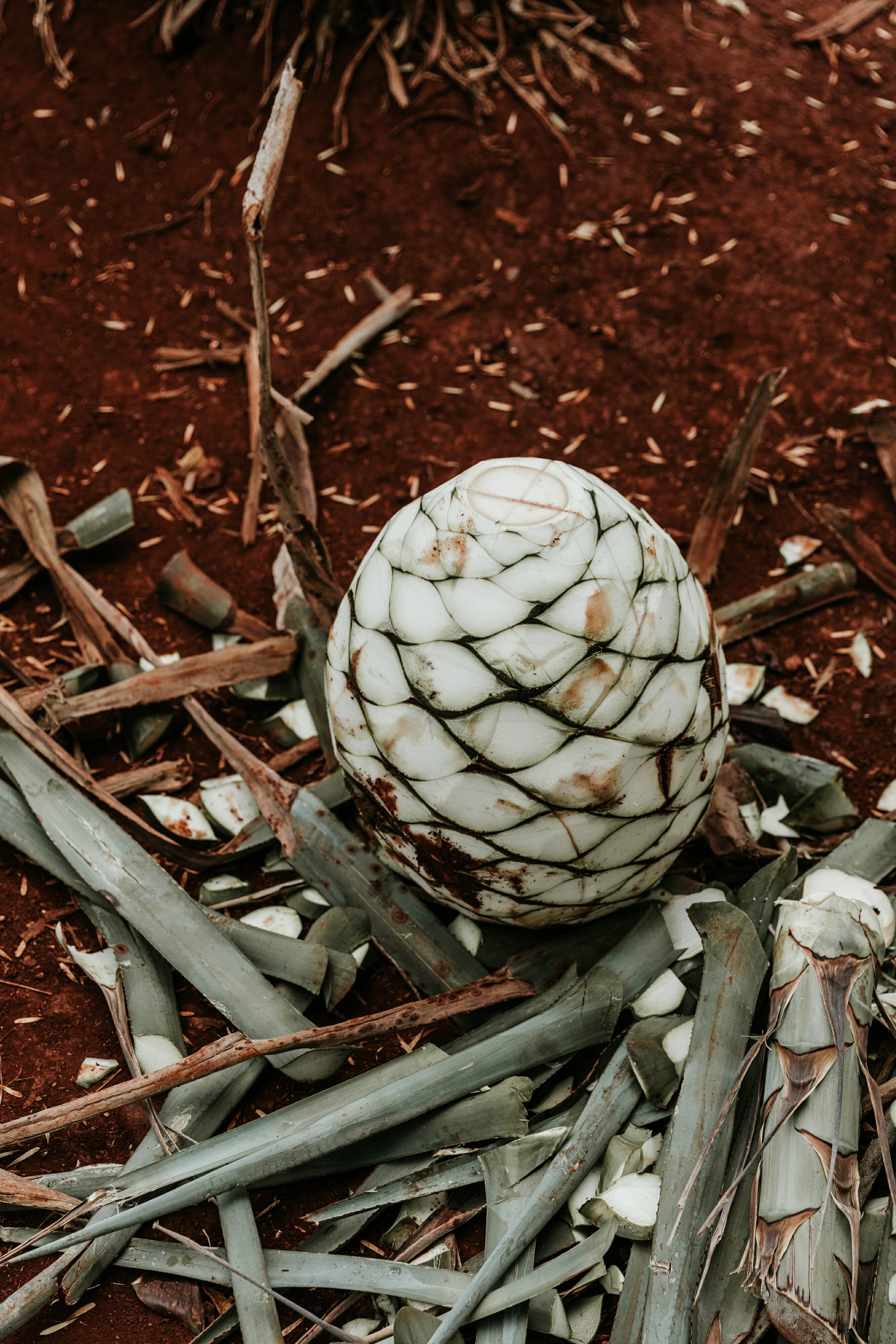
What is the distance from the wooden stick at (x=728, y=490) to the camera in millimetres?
1946

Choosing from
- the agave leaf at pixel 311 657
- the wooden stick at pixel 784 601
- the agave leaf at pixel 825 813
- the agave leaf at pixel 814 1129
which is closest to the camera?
the agave leaf at pixel 814 1129

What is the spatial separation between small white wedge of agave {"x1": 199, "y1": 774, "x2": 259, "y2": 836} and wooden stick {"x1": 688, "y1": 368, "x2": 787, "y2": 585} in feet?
2.94

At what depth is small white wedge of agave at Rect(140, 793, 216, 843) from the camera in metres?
1.62

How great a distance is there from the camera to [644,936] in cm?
139

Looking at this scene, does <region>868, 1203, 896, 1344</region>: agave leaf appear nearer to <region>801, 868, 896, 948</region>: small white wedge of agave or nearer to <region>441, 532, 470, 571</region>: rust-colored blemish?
<region>801, 868, 896, 948</region>: small white wedge of agave

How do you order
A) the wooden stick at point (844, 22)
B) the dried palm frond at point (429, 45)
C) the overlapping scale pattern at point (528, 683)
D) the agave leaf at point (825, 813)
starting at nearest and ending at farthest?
the overlapping scale pattern at point (528, 683), the agave leaf at point (825, 813), the dried palm frond at point (429, 45), the wooden stick at point (844, 22)

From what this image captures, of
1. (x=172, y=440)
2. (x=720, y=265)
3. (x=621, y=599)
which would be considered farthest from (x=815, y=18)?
(x=621, y=599)

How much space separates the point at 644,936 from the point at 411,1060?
1.11 ft

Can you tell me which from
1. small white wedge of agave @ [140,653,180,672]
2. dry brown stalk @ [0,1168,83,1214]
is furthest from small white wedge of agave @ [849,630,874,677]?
dry brown stalk @ [0,1168,83,1214]

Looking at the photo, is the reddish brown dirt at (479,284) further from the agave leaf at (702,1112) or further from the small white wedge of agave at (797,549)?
the agave leaf at (702,1112)

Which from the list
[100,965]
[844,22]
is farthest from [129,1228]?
[844,22]

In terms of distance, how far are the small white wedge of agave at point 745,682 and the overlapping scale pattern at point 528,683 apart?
575 millimetres

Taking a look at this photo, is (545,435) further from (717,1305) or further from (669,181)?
(717,1305)

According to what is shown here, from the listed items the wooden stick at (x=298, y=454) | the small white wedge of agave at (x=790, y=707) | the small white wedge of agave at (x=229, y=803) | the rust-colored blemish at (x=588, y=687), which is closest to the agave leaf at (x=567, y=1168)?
the rust-colored blemish at (x=588, y=687)
